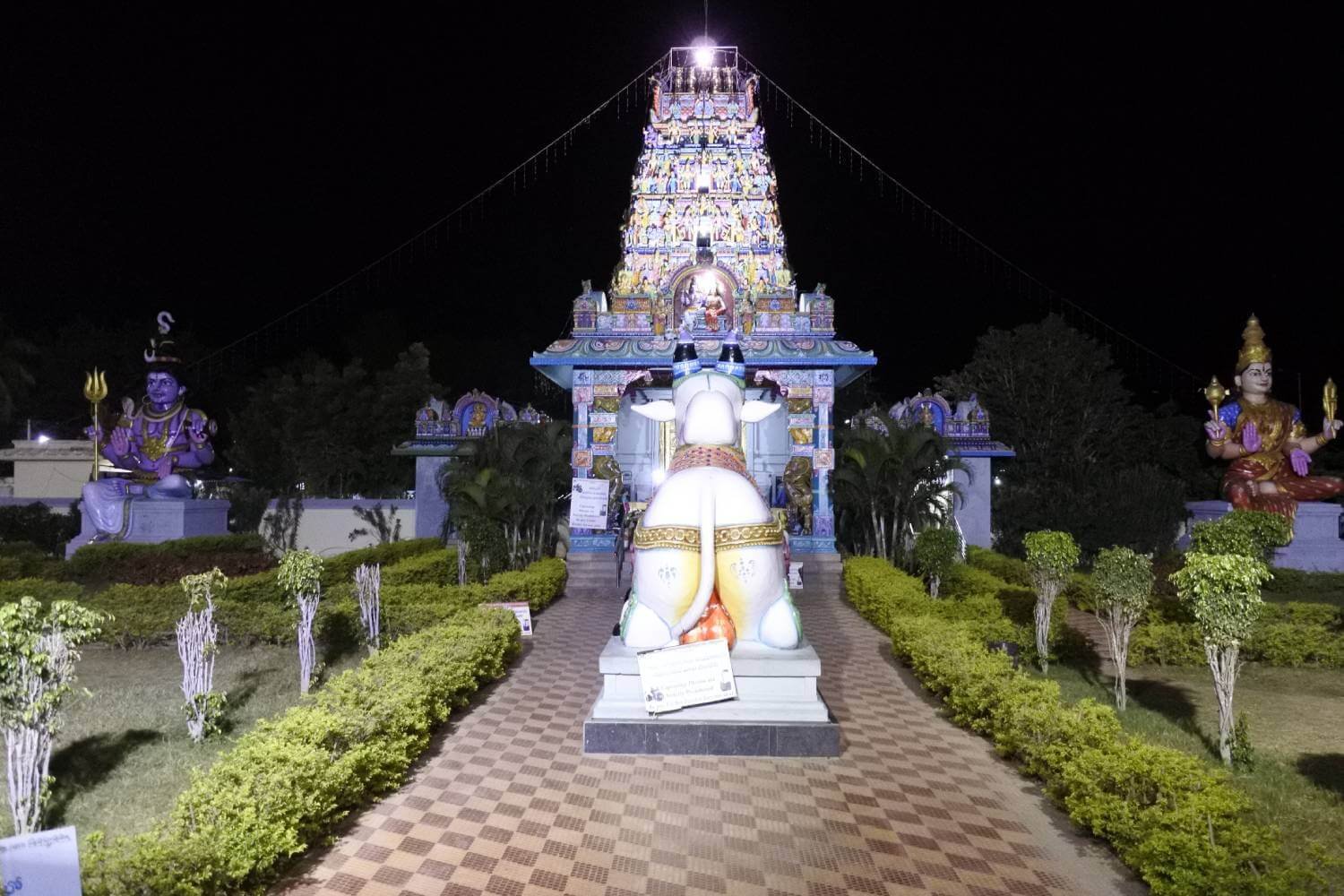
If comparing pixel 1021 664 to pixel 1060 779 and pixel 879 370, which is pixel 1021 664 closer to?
pixel 1060 779

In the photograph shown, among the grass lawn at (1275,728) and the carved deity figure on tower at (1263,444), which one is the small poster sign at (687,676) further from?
the carved deity figure on tower at (1263,444)

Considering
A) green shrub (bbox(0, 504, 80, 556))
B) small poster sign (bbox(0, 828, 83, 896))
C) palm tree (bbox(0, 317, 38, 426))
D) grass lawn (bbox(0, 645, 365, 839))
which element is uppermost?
palm tree (bbox(0, 317, 38, 426))

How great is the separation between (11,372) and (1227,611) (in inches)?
1239

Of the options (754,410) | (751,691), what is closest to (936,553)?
(754,410)

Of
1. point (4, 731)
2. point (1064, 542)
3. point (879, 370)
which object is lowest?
point (4, 731)

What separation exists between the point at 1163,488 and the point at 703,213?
39.2 ft

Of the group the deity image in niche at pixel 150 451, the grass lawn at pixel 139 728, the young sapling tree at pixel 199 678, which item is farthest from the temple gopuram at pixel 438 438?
the young sapling tree at pixel 199 678

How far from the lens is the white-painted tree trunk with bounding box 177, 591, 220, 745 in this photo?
231 inches

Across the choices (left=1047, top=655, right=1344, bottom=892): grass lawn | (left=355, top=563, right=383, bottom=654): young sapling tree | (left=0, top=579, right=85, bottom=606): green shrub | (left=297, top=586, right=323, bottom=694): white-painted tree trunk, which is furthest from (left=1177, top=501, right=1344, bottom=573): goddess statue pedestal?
(left=0, top=579, right=85, bottom=606): green shrub

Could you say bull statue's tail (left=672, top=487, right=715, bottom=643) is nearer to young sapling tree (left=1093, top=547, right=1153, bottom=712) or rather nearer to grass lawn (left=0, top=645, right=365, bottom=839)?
grass lawn (left=0, top=645, right=365, bottom=839)

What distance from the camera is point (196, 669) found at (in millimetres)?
6066

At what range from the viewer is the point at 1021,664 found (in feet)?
28.1

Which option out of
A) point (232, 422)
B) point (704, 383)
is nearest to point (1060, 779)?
point (704, 383)

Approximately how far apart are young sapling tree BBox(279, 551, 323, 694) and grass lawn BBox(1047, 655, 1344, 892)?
6753mm
